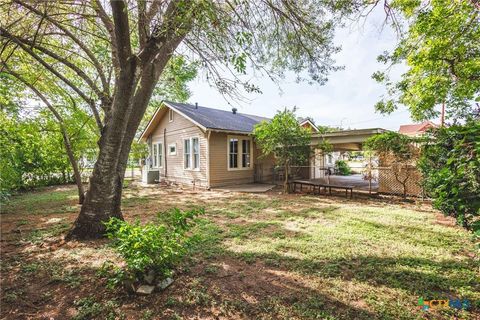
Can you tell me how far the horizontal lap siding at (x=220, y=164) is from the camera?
12.4m

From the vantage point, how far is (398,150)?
8.59m

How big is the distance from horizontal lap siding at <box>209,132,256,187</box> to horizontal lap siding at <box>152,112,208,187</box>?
1.31ft

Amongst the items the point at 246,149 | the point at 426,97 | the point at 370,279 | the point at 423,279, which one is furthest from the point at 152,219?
the point at 426,97

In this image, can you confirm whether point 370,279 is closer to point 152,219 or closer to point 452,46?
point 152,219

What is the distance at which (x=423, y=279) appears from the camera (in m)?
3.07

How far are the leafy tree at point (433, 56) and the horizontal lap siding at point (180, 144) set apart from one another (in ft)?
28.9

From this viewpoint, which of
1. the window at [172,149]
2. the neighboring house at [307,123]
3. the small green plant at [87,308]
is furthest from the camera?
the neighboring house at [307,123]

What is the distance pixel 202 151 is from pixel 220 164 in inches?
47.8

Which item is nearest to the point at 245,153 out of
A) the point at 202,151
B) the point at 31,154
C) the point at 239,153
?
the point at 239,153

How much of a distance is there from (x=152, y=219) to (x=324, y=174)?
14.4 metres

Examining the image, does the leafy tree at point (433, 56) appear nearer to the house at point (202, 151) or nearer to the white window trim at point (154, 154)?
the house at point (202, 151)

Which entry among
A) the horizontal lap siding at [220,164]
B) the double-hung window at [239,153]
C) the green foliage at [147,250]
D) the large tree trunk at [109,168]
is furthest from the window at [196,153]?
the green foliage at [147,250]

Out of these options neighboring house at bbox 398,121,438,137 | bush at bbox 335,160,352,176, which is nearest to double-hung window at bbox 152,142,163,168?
neighboring house at bbox 398,121,438,137

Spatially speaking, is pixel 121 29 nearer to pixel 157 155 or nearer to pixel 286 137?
pixel 286 137
